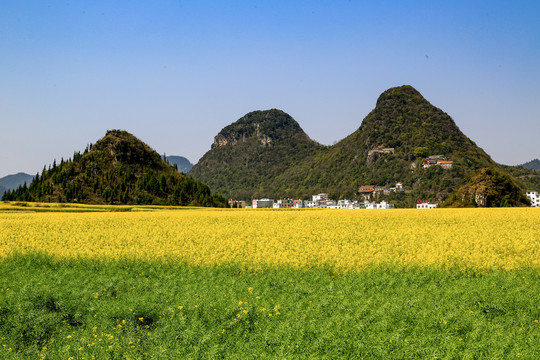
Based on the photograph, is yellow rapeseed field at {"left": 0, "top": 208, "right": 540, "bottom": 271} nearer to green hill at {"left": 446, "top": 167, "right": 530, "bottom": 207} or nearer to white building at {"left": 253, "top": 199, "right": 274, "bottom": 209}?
green hill at {"left": 446, "top": 167, "right": 530, "bottom": 207}

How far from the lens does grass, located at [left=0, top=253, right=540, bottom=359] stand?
983 centimetres

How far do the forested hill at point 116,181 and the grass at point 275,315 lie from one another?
356 feet

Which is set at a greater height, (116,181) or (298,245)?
(116,181)

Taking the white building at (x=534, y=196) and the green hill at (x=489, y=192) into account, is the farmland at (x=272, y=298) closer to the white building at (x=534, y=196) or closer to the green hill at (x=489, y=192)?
the green hill at (x=489, y=192)

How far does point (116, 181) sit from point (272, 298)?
13782 centimetres

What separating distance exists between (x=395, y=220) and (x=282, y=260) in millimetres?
19958

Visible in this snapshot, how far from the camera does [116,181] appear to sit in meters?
140

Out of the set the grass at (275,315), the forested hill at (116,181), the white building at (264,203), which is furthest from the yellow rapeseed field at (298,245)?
the white building at (264,203)

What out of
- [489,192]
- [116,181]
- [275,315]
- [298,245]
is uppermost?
[116,181]

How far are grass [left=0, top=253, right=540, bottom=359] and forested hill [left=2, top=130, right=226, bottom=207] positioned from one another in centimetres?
10862

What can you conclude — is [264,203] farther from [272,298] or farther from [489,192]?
[272,298]

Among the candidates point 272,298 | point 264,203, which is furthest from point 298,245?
point 264,203

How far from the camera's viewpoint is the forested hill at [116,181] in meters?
126

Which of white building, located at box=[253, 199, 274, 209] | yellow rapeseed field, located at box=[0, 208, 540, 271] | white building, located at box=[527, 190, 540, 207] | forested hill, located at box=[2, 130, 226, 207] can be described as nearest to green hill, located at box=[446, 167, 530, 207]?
yellow rapeseed field, located at box=[0, 208, 540, 271]
